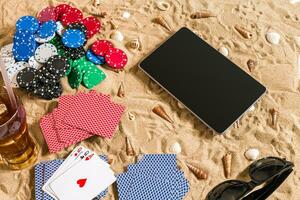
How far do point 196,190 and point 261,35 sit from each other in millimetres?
665

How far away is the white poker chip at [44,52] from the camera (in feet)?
5.49

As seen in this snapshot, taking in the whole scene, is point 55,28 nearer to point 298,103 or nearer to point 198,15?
point 198,15

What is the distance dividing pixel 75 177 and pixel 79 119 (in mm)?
204

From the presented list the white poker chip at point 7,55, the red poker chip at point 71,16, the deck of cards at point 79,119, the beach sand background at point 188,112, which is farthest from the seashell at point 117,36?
the white poker chip at point 7,55

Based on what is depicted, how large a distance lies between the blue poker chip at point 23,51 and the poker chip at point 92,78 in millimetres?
219

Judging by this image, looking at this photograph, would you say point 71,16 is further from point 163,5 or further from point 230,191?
point 230,191

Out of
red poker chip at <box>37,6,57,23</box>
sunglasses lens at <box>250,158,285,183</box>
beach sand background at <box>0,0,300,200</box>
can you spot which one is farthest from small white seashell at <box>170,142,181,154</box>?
red poker chip at <box>37,6,57,23</box>

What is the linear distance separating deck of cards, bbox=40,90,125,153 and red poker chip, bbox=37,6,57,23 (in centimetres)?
34

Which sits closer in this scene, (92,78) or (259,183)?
(259,183)

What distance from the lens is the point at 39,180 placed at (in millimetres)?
1465

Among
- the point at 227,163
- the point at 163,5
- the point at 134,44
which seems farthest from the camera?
the point at 163,5

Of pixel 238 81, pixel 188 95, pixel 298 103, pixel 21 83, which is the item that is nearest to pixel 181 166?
pixel 188 95

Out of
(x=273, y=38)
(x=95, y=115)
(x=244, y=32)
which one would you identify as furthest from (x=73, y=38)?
(x=273, y=38)

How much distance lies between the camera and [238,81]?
1635 millimetres
